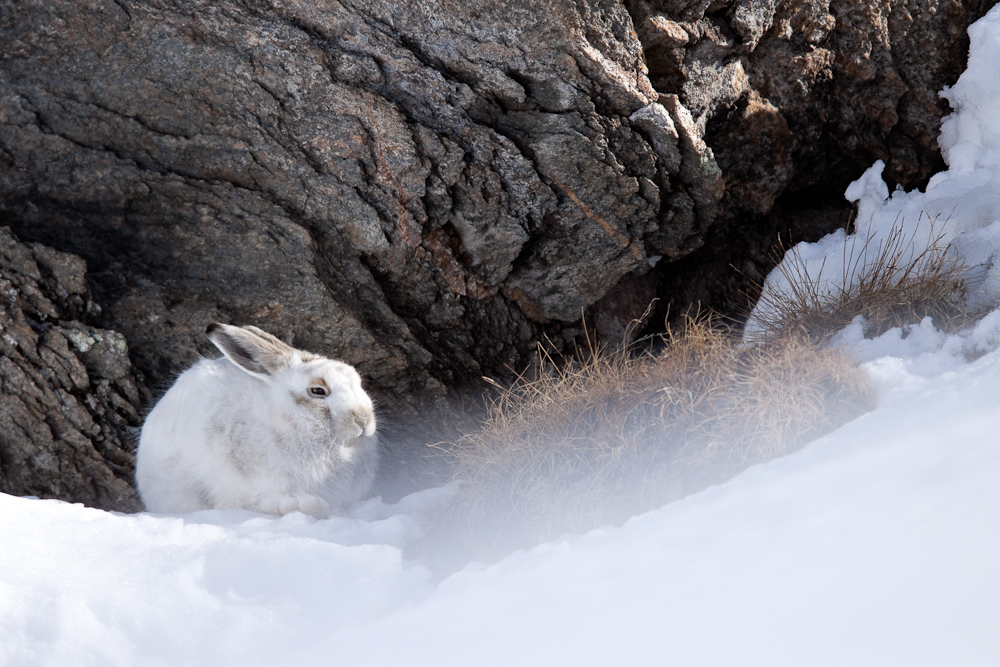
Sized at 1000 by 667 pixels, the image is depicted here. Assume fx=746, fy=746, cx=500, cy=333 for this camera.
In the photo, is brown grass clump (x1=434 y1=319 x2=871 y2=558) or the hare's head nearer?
brown grass clump (x1=434 y1=319 x2=871 y2=558)

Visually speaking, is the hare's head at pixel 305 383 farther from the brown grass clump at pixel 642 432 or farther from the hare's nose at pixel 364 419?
the brown grass clump at pixel 642 432

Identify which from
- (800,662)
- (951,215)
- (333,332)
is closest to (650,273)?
(951,215)

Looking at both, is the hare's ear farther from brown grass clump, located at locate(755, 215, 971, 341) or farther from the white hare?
brown grass clump, located at locate(755, 215, 971, 341)

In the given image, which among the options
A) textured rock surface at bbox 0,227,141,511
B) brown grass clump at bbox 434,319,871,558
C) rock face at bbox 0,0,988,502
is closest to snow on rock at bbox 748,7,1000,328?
rock face at bbox 0,0,988,502

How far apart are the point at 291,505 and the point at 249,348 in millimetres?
890

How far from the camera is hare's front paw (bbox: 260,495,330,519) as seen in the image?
13.2ft

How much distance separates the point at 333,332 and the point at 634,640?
11.0 ft

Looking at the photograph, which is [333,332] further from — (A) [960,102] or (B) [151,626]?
(A) [960,102]

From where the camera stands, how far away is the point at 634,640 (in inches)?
91.0

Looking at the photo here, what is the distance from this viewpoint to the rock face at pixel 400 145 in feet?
15.7

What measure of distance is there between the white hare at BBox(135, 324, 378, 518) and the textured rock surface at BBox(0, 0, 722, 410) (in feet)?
2.85

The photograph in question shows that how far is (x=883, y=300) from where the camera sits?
13.7 ft

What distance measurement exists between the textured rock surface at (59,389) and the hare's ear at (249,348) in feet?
3.45

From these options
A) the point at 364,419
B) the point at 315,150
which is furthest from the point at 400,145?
the point at 364,419
